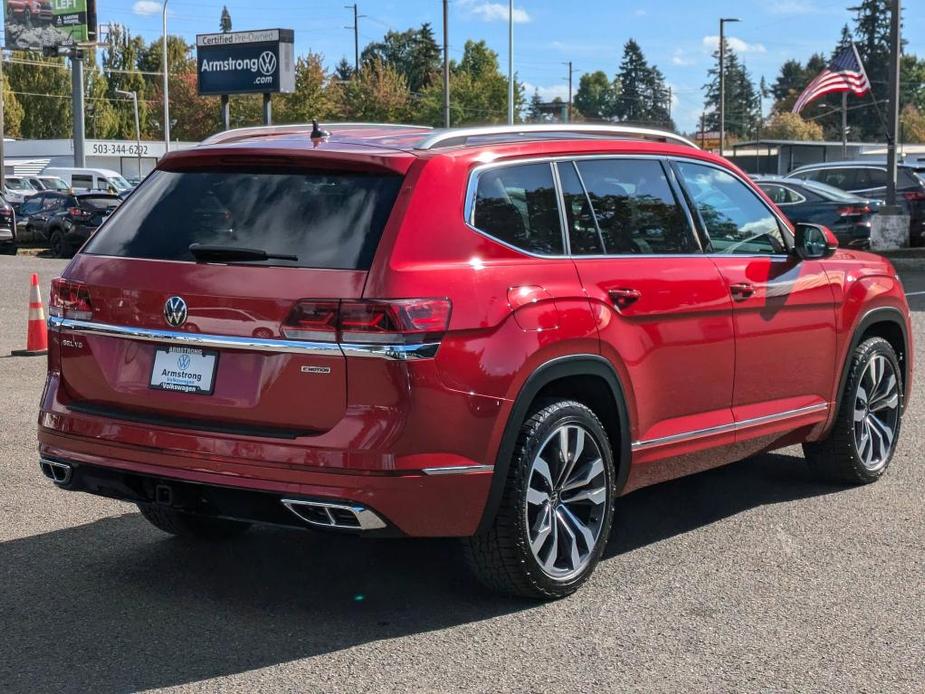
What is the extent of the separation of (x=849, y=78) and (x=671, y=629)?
3736 centimetres

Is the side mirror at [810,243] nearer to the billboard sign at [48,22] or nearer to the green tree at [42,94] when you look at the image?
the billboard sign at [48,22]

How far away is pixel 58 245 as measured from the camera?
30750mm

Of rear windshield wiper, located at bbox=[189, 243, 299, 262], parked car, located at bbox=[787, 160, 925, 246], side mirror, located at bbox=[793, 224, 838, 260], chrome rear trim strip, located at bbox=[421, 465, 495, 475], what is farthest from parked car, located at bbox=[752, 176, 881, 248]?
rear windshield wiper, located at bbox=[189, 243, 299, 262]

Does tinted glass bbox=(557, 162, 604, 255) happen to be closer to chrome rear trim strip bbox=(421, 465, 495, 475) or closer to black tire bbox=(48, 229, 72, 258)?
chrome rear trim strip bbox=(421, 465, 495, 475)

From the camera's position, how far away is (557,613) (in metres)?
4.97

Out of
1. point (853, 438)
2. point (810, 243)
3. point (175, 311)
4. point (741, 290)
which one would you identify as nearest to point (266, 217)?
point (175, 311)

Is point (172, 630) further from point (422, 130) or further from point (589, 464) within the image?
point (422, 130)

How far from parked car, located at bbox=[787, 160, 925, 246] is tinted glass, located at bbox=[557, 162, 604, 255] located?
20723 mm

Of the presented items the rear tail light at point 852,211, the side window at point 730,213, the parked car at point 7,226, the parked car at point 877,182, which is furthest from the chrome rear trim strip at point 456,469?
the parked car at point 7,226

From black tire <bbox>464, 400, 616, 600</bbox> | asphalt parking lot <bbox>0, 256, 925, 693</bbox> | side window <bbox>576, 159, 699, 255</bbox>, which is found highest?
side window <bbox>576, 159, 699, 255</bbox>

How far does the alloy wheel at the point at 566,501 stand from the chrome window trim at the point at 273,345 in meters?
0.76

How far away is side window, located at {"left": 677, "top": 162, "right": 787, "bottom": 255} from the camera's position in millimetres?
6070

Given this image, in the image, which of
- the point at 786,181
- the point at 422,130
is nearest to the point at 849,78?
the point at 786,181

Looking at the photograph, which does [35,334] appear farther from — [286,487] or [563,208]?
[286,487]
